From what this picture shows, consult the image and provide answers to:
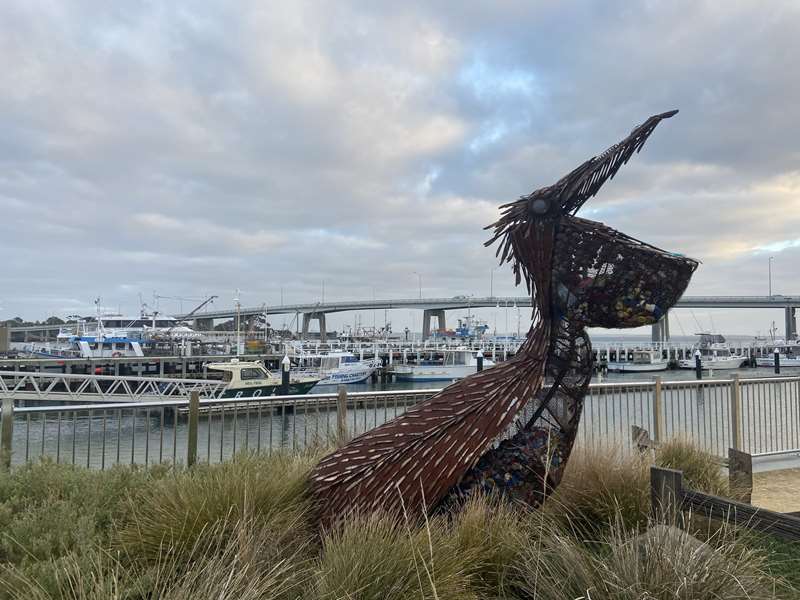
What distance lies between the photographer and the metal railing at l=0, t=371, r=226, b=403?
Answer: 1803cm

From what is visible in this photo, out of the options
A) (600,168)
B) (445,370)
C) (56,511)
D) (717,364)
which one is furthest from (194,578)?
(717,364)

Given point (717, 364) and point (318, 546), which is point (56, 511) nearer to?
point (318, 546)

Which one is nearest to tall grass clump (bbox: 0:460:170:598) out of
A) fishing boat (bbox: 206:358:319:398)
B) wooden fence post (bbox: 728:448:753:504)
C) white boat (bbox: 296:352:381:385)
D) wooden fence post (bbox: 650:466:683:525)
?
wooden fence post (bbox: 650:466:683:525)

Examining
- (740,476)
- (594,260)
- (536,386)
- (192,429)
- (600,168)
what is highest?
(600,168)

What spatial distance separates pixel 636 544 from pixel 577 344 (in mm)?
1544

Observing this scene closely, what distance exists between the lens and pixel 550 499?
13.8ft

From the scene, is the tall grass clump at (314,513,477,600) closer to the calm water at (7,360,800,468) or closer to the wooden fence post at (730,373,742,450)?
the calm water at (7,360,800,468)

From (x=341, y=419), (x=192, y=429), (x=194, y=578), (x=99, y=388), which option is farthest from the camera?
(x=99, y=388)

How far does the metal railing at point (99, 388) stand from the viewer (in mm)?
18031

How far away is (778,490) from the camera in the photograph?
6633 millimetres

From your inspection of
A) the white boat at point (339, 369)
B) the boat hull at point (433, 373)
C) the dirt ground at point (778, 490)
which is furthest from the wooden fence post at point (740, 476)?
the boat hull at point (433, 373)

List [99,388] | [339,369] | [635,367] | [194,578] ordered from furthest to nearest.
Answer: [635,367] → [339,369] → [99,388] → [194,578]

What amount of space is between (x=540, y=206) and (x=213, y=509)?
118 inches

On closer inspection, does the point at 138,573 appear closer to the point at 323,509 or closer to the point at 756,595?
the point at 323,509
